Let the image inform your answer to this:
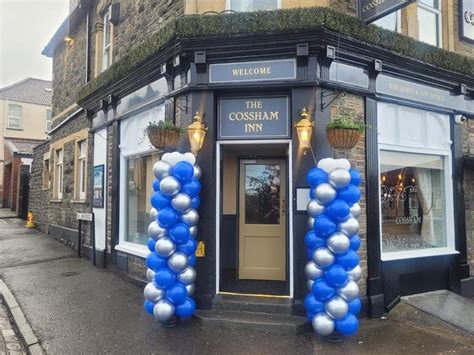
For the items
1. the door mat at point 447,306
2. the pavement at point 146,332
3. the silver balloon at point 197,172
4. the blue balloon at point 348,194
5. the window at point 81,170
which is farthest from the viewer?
the window at point 81,170

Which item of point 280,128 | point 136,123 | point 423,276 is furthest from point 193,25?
→ point 423,276

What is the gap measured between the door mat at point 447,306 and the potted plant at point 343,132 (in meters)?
2.85

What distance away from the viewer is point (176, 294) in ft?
15.9

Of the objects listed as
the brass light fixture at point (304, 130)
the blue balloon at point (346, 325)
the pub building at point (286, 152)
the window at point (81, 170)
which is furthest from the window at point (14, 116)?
the blue balloon at point (346, 325)

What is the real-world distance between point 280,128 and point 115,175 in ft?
13.8

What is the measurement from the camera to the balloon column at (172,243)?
4859mm

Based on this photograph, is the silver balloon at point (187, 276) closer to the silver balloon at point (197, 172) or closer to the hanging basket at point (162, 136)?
the silver balloon at point (197, 172)

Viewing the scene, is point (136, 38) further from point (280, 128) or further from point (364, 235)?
point (364, 235)

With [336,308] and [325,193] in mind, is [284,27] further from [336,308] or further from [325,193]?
[336,308]

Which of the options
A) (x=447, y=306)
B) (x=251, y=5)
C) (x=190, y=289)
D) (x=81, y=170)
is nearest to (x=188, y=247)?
(x=190, y=289)

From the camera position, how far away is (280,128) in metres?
5.48

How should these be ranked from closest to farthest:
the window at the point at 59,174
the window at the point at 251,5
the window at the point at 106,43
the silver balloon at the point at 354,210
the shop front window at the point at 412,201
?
the silver balloon at the point at 354,210, the window at the point at 251,5, the shop front window at the point at 412,201, the window at the point at 106,43, the window at the point at 59,174

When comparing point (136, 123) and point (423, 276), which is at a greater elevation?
point (136, 123)

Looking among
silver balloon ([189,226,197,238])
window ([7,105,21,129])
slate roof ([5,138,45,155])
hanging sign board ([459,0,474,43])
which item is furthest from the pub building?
window ([7,105,21,129])
